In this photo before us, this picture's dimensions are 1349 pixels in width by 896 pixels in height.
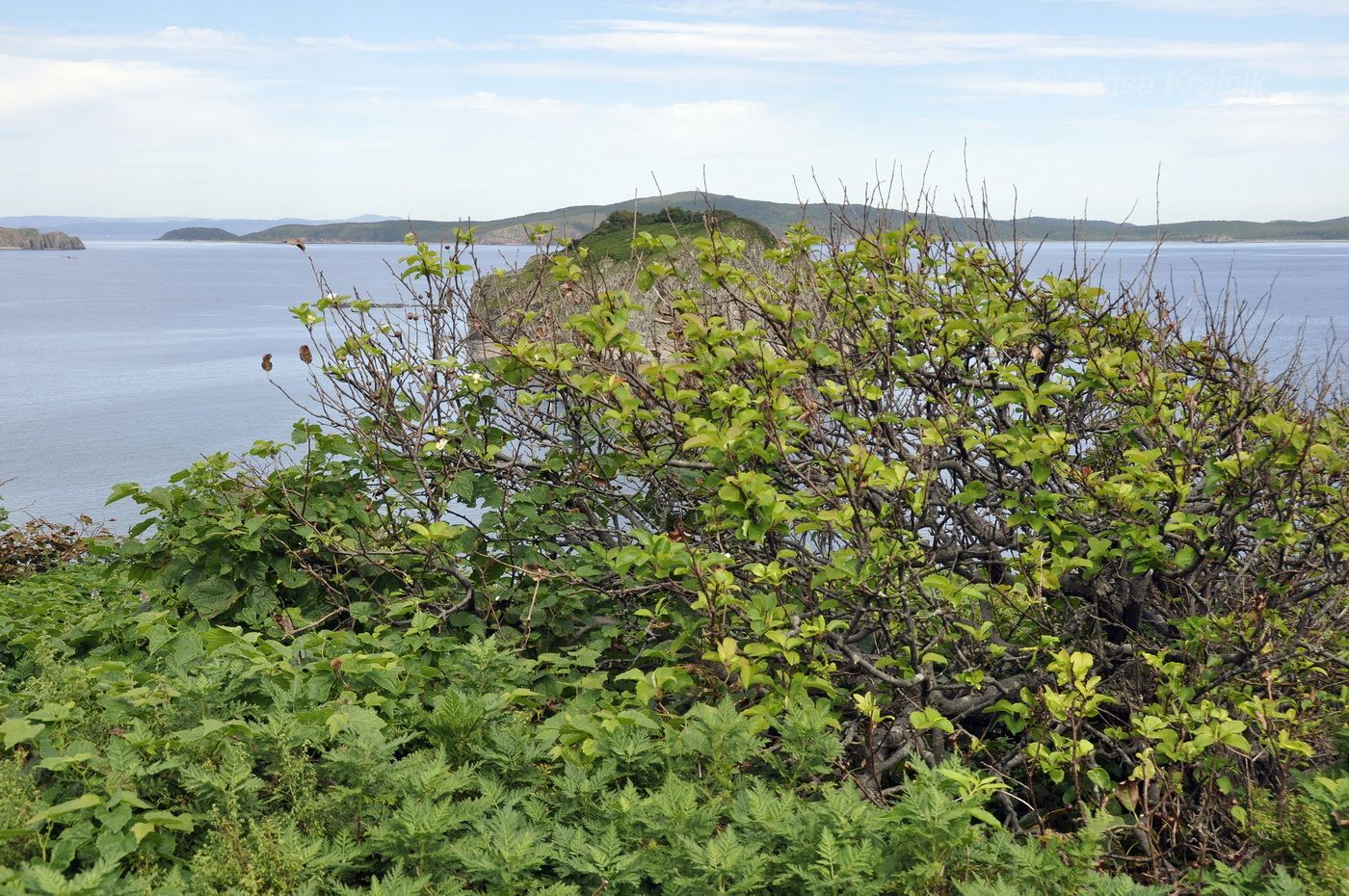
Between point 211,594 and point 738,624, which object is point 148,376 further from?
point 738,624

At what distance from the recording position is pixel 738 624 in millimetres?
4602

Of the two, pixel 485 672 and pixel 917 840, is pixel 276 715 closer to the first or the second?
pixel 485 672

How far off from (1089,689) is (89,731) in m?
3.98

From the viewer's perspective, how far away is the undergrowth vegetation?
319 cm

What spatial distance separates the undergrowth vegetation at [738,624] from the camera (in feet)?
10.5

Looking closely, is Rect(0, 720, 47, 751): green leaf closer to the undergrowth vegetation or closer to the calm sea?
the undergrowth vegetation

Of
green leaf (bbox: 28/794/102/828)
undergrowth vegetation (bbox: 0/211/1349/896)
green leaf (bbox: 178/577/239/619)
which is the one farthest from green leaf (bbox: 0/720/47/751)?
green leaf (bbox: 178/577/239/619)

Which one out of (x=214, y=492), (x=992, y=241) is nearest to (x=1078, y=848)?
(x=992, y=241)

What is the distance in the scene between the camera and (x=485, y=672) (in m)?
4.44

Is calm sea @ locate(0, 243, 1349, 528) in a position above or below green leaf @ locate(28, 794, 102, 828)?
below

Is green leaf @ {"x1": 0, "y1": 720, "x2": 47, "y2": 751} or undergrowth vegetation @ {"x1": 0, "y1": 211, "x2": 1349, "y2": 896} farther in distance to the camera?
green leaf @ {"x1": 0, "y1": 720, "x2": 47, "y2": 751}

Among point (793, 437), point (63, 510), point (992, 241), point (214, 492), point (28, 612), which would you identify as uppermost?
point (992, 241)

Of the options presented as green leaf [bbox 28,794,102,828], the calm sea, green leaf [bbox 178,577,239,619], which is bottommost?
the calm sea

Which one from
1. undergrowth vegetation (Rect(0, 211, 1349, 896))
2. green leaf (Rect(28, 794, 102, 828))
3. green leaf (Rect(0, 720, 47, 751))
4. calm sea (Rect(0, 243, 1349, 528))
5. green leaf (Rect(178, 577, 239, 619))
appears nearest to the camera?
green leaf (Rect(28, 794, 102, 828))
